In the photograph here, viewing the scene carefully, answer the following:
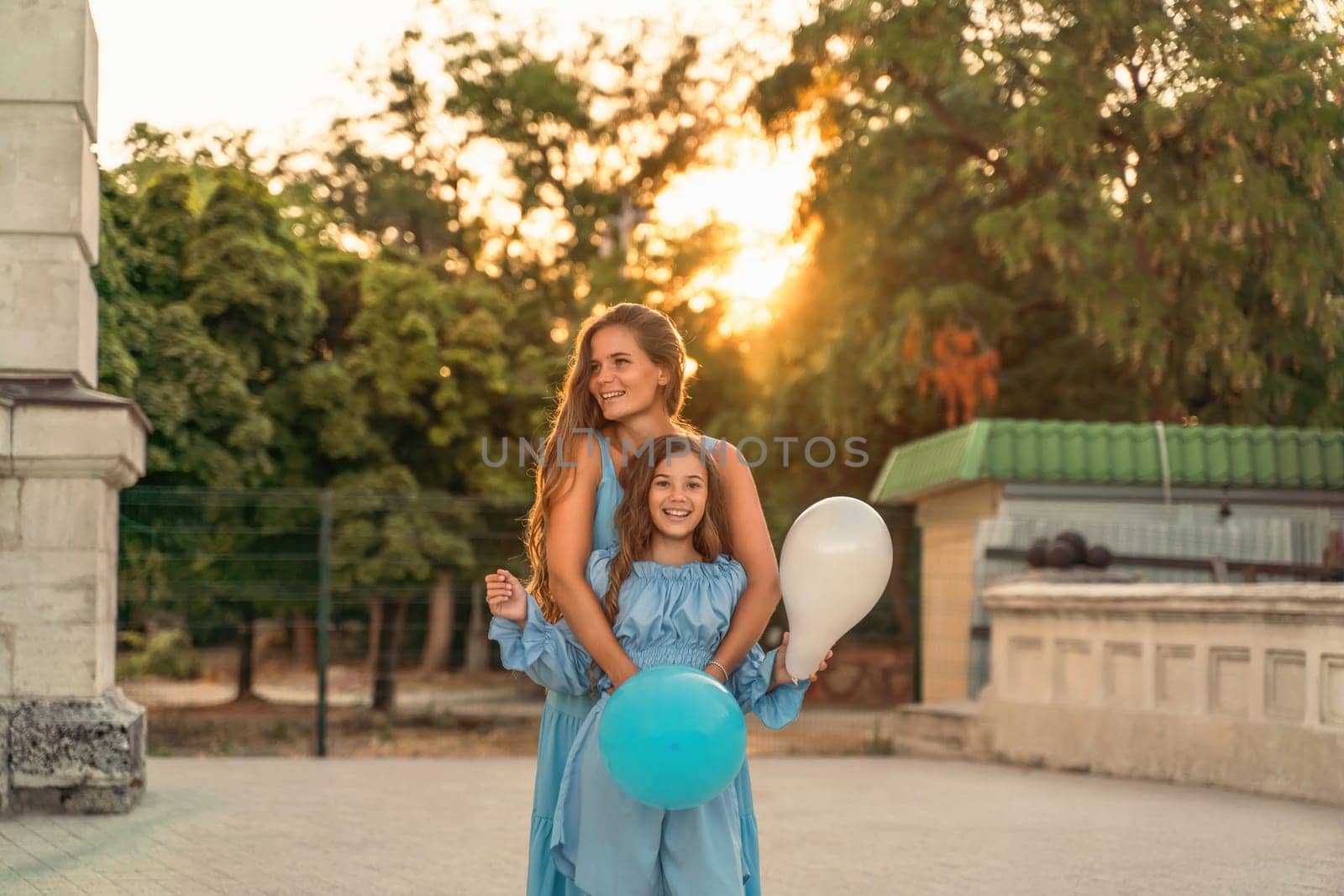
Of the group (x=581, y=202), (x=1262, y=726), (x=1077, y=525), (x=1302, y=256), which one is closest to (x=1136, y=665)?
(x=1262, y=726)

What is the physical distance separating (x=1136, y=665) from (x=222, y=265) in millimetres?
10719

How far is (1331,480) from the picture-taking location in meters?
16.1

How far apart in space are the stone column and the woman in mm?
4675

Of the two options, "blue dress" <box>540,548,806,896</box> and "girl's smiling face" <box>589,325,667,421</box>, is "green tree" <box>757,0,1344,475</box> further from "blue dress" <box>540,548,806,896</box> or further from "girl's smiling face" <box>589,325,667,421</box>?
"blue dress" <box>540,548,806,896</box>

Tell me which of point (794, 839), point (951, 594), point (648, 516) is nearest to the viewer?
point (648, 516)

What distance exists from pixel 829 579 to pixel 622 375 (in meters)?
0.81

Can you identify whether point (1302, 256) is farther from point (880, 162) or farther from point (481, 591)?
point (481, 591)

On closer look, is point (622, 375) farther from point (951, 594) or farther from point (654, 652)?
point (951, 594)

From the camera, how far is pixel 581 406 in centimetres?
481

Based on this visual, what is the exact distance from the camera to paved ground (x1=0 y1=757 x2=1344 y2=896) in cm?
721

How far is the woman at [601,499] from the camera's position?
15.0 feet

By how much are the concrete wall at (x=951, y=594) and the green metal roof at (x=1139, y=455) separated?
0.46 m

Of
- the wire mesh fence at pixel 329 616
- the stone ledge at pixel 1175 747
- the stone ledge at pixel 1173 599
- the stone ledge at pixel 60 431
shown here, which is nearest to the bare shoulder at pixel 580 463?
the stone ledge at pixel 60 431

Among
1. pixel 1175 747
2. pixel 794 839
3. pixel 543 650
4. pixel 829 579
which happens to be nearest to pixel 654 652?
pixel 543 650
